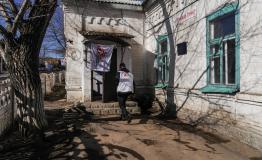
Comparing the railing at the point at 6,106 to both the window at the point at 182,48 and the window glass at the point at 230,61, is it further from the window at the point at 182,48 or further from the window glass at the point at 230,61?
the window glass at the point at 230,61

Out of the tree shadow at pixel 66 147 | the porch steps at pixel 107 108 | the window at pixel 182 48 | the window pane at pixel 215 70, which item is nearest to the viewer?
the tree shadow at pixel 66 147

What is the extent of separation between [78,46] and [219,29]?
6.15 metres

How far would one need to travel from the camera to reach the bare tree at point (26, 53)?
700 centimetres

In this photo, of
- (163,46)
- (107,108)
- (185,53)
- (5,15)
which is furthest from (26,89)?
(163,46)

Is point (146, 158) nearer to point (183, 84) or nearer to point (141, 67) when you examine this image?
point (183, 84)

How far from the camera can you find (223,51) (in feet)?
24.0

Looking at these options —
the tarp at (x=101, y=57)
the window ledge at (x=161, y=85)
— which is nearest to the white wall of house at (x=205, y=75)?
the window ledge at (x=161, y=85)

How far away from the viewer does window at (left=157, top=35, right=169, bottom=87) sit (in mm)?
10832

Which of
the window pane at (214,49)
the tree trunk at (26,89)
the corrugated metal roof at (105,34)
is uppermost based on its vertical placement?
the corrugated metal roof at (105,34)

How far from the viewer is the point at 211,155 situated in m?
5.76

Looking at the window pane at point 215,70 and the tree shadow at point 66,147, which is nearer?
the tree shadow at point 66,147

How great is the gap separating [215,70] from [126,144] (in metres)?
3.09

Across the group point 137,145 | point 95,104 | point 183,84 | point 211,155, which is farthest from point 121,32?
point 211,155

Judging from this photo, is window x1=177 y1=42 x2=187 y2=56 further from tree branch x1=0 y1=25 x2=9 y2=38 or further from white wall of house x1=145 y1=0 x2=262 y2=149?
tree branch x1=0 y1=25 x2=9 y2=38
